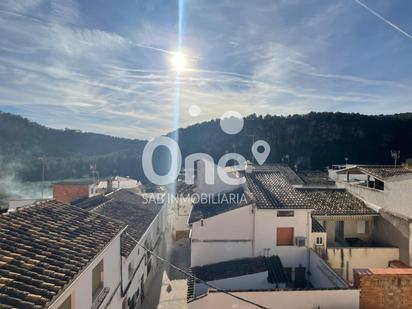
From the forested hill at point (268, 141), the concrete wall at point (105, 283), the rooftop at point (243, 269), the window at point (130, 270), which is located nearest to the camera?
the concrete wall at point (105, 283)

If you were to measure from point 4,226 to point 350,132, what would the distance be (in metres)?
72.8

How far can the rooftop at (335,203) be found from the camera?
19906mm

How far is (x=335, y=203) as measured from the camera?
21188mm

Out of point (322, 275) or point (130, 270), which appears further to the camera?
point (322, 275)

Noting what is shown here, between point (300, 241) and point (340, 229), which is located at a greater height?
point (300, 241)

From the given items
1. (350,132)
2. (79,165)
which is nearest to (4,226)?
(79,165)

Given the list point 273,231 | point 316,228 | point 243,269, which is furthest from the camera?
point 316,228

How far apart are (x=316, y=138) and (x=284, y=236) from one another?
60.1 metres

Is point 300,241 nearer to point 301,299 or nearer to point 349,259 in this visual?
point 349,259

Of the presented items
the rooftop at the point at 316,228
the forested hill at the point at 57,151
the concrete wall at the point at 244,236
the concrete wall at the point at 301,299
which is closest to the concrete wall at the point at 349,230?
the rooftop at the point at 316,228

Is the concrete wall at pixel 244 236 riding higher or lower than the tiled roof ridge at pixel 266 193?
lower

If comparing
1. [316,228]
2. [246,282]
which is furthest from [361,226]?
[246,282]

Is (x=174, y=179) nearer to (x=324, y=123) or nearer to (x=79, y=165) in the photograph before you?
(x=79, y=165)

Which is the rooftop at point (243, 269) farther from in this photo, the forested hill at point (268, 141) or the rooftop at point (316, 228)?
the forested hill at point (268, 141)
